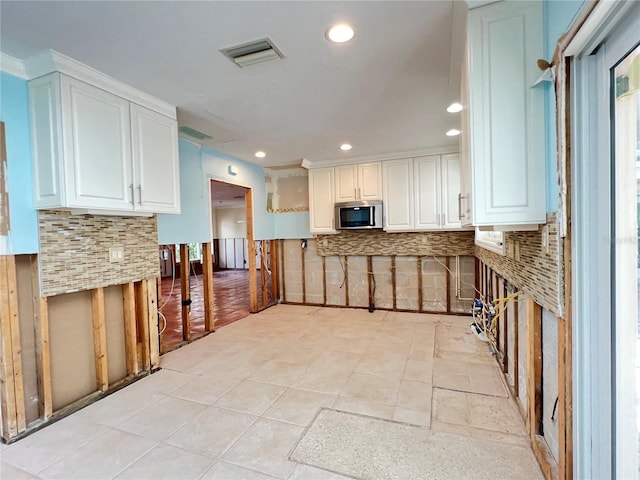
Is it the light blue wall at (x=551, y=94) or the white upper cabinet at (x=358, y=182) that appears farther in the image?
the white upper cabinet at (x=358, y=182)

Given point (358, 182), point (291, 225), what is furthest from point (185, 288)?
point (358, 182)

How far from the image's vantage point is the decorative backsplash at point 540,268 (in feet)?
4.20

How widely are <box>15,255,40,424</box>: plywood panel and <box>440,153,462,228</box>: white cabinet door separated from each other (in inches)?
177

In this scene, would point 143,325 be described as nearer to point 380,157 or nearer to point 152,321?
point 152,321

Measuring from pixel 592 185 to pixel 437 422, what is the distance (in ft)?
5.82

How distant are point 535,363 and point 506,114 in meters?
1.40

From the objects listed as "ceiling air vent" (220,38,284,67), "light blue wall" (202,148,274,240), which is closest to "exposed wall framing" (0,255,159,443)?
"light blue wall" (202,148,274,240)

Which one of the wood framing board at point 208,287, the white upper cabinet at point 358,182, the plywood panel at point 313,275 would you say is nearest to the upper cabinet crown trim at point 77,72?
the wood framing board at point 208,287

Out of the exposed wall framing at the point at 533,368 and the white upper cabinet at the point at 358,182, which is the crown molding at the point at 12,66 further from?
the white upper cabinet at the point at 358,182

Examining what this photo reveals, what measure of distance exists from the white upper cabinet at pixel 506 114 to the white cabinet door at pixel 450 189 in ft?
9.94

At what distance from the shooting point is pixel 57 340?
7.50ft

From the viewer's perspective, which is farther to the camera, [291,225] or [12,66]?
[291,225]

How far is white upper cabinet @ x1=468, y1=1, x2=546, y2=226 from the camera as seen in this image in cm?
140

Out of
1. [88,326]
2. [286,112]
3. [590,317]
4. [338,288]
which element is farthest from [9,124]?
[338,288]
